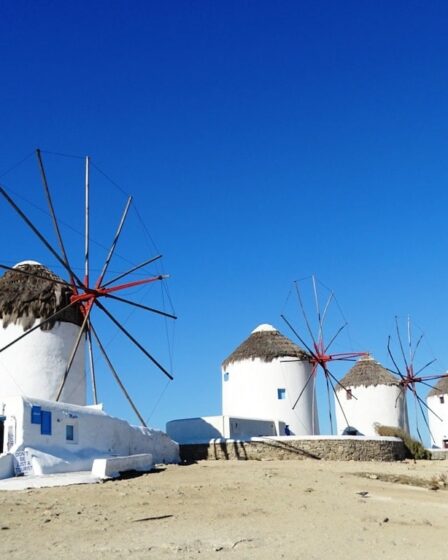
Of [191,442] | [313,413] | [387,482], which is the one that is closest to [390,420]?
[313,413]

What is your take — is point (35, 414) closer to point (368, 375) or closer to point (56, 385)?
point (56, 385)

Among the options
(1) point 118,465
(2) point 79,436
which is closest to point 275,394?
(2) point 79,436

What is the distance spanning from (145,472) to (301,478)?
4.50 meters

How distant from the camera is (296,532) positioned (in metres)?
8.30

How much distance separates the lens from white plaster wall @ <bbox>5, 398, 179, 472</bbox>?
51.2 feet

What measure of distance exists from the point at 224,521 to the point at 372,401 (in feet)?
108

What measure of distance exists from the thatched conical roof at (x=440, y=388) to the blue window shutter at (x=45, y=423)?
→ 121ft

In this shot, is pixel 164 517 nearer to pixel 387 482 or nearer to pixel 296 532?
pixel 296 532

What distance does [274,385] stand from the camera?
105ft

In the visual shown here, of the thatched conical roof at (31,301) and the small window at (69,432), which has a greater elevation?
the thatched conical roof at (31,301)

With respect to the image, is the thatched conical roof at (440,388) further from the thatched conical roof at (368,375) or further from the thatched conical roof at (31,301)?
the thatched conical roof at (31,301)

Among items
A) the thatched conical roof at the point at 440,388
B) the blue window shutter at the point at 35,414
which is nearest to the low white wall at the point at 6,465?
the blue window shutter at the point at 35,414

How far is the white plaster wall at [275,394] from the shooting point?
3169 centimetres

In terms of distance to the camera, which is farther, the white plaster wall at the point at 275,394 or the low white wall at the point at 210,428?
the white plaster wall at the point at 275,394
